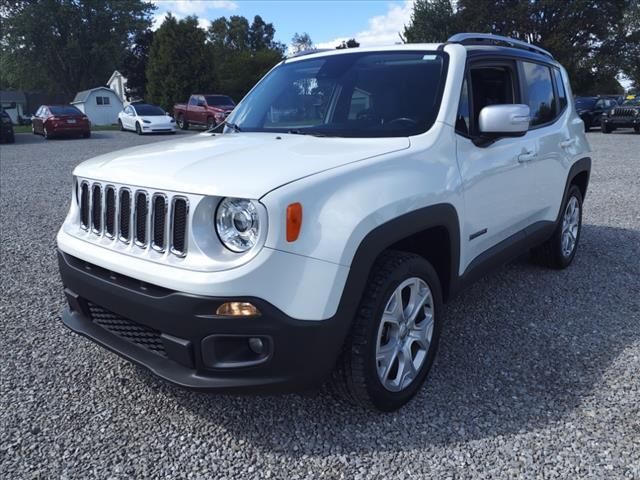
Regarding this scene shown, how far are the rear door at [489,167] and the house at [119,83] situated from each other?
196 ft

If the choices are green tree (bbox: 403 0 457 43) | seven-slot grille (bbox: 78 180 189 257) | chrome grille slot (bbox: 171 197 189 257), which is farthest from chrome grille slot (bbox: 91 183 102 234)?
green tree (bbox: 403 0 457 43)

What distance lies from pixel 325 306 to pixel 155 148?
4.89 feet

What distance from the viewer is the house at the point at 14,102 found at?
63.2m

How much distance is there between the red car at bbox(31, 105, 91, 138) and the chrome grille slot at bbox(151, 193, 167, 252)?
24346 mm

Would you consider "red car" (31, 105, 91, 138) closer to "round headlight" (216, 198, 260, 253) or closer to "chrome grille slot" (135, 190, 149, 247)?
"chrome grille slot" (135, 190, 149, 247)

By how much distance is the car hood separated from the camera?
2.29 meters

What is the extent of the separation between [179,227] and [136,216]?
1.02ft

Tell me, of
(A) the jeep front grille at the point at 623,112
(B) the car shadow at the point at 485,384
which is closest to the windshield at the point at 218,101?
(A) the jeep front grille at the point at 623,112

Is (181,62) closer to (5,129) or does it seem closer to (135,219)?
(5,129)

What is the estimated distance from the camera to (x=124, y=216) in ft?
8.70

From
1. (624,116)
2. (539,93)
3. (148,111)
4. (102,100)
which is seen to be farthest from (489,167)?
(102,100)

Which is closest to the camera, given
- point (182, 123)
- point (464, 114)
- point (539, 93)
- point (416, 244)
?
point (416, 244)

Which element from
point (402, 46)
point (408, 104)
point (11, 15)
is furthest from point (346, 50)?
point (11, 15)

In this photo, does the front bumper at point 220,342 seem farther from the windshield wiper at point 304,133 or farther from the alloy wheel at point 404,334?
the windshield wiper at point 304,133
